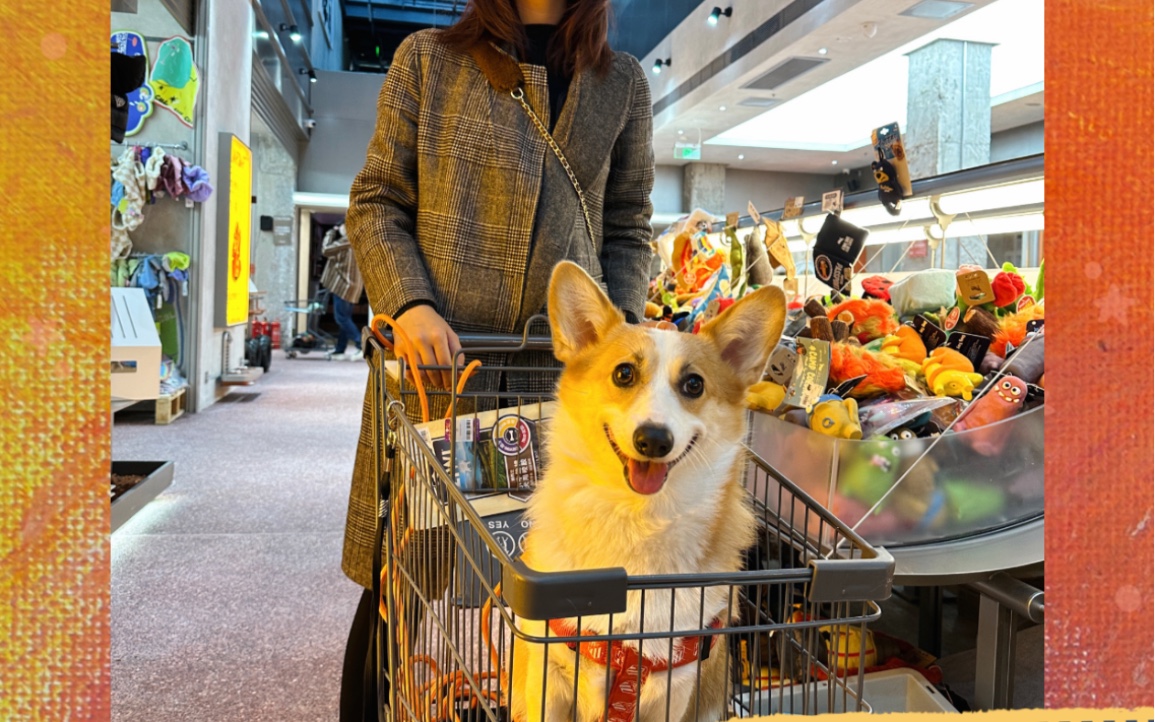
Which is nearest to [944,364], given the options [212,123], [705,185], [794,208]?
[794,208]

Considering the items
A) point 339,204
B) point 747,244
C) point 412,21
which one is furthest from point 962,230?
point 412,21

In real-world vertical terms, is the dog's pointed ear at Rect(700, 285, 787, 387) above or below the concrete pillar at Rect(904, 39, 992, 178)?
below

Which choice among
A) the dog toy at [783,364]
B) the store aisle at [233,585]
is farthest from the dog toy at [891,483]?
the store aisle at [233,585]

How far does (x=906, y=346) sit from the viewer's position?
1905 millimetres

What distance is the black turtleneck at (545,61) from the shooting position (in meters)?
1.53

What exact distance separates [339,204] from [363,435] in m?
15.3

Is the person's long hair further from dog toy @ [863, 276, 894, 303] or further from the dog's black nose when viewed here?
dog toy @ [863, 276, 894, 303]

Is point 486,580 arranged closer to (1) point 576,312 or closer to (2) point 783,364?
(1) point 576,312

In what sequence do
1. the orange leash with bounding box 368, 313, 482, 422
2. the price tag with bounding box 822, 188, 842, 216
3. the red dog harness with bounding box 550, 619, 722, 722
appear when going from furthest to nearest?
the price tag with bounding box 822, 188, 842, 216, the orange leash with bounding box 368, 313, 482, 422, the red dog harness with bounding box 550, 619, 722, 722

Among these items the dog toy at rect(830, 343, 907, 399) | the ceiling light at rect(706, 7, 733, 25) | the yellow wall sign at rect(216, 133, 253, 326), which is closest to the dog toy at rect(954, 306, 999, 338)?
the dog toy at rect(830, 343, 907, 399)

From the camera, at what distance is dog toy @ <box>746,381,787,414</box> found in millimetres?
1698

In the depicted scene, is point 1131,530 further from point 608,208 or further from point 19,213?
point 19,213

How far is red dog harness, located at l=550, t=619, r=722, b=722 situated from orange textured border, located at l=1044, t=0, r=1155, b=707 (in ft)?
1.61

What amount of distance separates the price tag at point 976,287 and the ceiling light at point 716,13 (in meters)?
9.45
